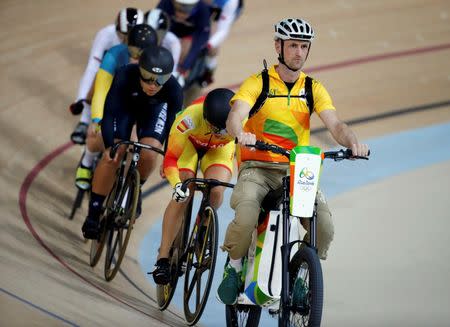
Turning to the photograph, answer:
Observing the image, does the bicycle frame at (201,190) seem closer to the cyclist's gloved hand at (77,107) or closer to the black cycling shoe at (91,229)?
the black cycling shoe at (91,229)

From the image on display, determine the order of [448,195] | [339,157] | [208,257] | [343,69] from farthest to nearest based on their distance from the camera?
[343,69] → [448,195] → [208,257] → [339,157]

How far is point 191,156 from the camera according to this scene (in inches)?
254

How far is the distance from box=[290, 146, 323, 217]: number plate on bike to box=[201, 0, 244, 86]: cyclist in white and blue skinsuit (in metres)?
5.56

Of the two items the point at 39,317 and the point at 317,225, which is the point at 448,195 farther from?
A: the point at 39,317

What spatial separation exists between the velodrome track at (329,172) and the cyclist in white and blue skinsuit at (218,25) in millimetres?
391

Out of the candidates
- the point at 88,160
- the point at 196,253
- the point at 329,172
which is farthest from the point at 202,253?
the point at 329,172

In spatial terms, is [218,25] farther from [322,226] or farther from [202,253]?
[322,226]

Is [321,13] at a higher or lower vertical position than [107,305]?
higher

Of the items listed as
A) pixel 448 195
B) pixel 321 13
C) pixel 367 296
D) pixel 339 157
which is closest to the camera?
pixel 339 157

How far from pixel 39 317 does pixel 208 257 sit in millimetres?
1030

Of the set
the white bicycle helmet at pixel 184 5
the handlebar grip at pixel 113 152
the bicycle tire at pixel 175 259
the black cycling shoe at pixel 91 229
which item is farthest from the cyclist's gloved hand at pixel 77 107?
the bicycle tire at pixel 175 259

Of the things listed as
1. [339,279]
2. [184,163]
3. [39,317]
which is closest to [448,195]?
[339,279]

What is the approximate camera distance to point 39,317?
→ 5.40m

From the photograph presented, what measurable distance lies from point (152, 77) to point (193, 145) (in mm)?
630
